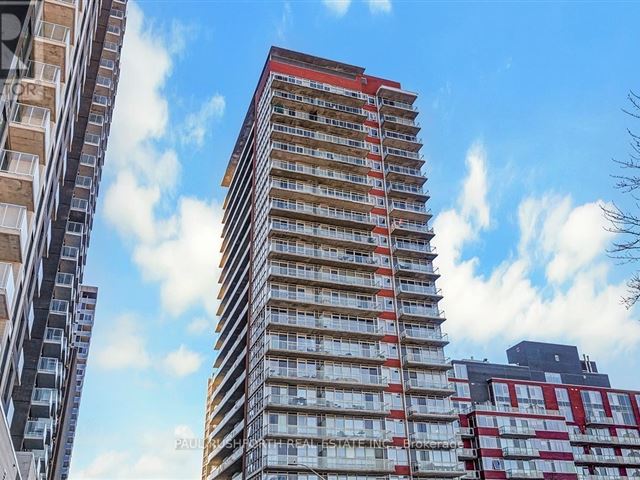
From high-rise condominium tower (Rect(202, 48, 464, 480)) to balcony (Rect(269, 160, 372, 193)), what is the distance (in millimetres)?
161

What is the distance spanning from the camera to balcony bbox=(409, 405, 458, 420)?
58750 millimetres

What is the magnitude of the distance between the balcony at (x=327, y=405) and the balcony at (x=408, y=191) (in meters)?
25.3

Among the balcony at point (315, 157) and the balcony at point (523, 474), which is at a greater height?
the balcony at point (315, 157)

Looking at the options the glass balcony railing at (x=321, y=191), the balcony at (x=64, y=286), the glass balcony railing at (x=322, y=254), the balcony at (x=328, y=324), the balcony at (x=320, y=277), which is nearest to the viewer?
the balcony at (x=64, y=286)

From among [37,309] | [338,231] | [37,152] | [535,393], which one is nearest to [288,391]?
[338,231]

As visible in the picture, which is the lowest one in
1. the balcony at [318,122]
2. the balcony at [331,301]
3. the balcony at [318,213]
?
the balcony at [331,301]

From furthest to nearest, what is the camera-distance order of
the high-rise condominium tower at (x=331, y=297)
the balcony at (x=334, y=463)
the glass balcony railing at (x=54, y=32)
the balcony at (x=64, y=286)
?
the high-rise condominium tower at (x=331, y=297) → the balcony at (x=334, y=463) → the balcony at (x=64, y=286) → the glass balcony railing at (x=54, y=32)

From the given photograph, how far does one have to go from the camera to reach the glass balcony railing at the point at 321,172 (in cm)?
6616

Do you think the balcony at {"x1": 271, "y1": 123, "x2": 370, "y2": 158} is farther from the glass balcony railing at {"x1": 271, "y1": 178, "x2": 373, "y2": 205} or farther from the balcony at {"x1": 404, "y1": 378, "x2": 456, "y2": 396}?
the balcony at {"x1": 404, "y1": 378, "x2": 456, "y2": 396}

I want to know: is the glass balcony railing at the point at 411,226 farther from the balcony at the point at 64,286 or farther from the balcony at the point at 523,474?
the balcony at the point at 64,286

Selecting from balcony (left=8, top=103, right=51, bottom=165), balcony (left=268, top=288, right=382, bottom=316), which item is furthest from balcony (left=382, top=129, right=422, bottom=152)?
balcony (left=8, top=103, right=51, bottom=165)

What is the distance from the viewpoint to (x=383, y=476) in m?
54.5

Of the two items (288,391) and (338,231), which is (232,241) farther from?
(288,391)

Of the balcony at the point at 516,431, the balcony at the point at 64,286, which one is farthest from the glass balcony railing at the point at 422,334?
the balcony at the point at 64,286
